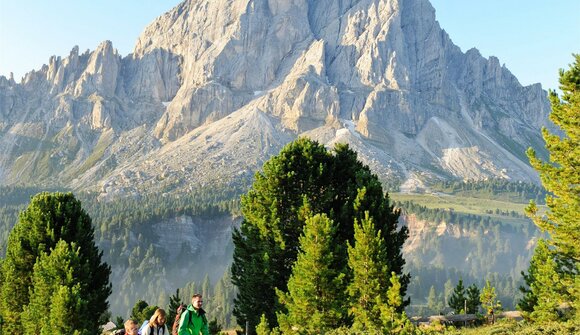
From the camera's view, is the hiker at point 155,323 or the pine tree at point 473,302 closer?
the hiker at point 155,323

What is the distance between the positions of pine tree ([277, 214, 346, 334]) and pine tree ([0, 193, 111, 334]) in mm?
17797

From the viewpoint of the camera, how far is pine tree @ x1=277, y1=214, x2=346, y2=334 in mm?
31719

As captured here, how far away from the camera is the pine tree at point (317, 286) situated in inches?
1249

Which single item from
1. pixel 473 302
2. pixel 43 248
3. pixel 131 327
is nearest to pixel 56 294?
pixel 43 248

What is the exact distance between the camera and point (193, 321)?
15.7 metres

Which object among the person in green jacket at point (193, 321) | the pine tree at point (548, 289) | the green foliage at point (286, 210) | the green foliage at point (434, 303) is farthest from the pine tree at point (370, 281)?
the green foliage at point (434, 303)

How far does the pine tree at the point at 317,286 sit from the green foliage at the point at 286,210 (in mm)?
4574

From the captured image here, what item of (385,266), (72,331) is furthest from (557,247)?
(72,331)

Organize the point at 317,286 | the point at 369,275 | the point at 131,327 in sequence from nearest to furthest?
the point at 131,327 < the point at 369,275 < the point at 317,286

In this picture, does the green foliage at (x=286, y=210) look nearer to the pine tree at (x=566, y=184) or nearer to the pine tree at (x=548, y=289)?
the pine tree at (x=548, y=289)

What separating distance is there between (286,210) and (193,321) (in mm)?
24525

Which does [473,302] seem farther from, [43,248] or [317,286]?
[43,248]

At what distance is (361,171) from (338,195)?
3160mm

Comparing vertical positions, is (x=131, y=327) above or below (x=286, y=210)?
below
